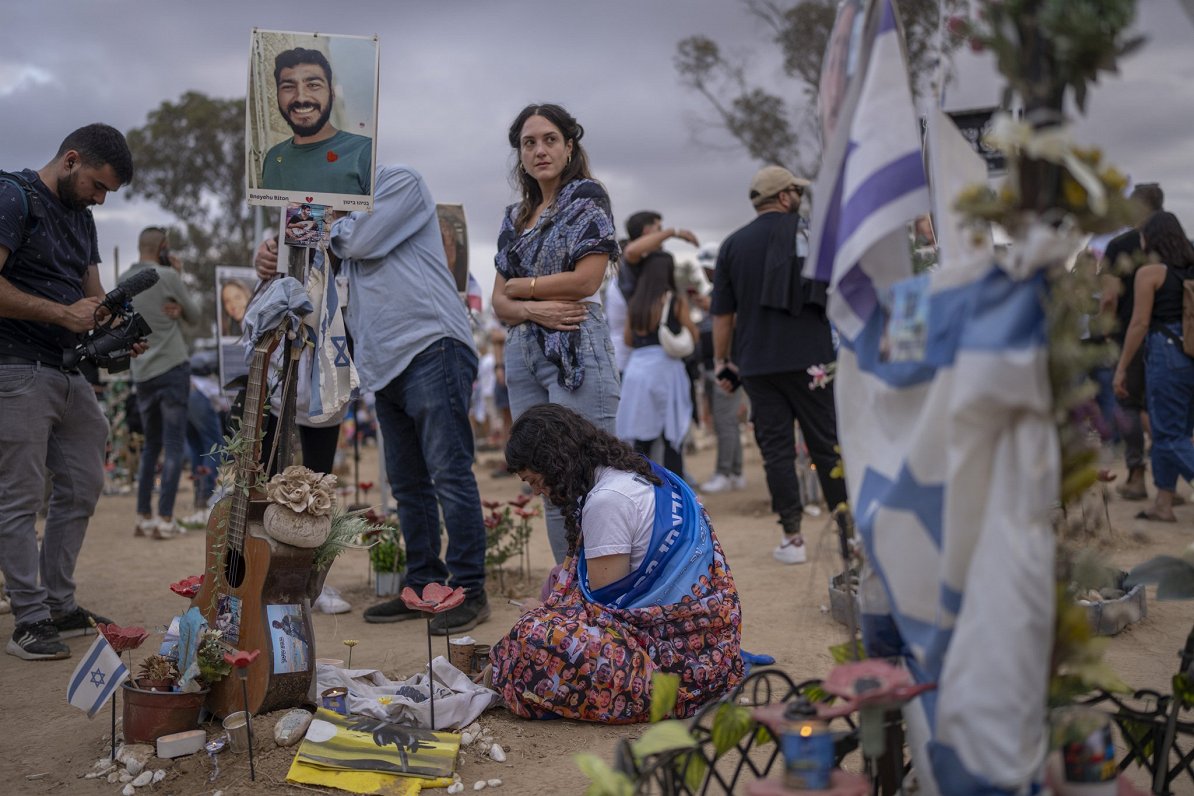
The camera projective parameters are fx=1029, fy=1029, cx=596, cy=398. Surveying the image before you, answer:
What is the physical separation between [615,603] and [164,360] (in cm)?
526

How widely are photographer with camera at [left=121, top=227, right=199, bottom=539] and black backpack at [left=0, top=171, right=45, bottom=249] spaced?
332 centimetres

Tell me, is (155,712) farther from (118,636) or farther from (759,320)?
(759,320)

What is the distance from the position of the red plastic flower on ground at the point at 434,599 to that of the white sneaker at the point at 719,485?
21.3ft

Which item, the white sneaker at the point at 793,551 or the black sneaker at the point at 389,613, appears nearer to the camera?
the black sneaker at the point at 389,613

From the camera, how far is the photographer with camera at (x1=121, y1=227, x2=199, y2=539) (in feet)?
24.1

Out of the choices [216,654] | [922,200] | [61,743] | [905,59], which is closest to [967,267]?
[922,200]

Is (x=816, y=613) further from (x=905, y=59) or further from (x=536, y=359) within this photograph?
(x=905, y=59)

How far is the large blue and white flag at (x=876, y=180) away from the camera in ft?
6.52

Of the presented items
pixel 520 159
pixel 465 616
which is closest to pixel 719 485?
pixel 465 616

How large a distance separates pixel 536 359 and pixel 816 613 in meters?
1.76

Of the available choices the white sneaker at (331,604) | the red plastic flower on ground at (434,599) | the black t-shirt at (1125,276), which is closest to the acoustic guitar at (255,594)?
the red plastic flower on ground at (434,599)

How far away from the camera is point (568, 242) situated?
13.4ft

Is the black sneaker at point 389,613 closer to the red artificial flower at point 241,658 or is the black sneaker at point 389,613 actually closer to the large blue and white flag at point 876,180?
the red artificial flower at point 241,658

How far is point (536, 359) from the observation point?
13.7 feet
